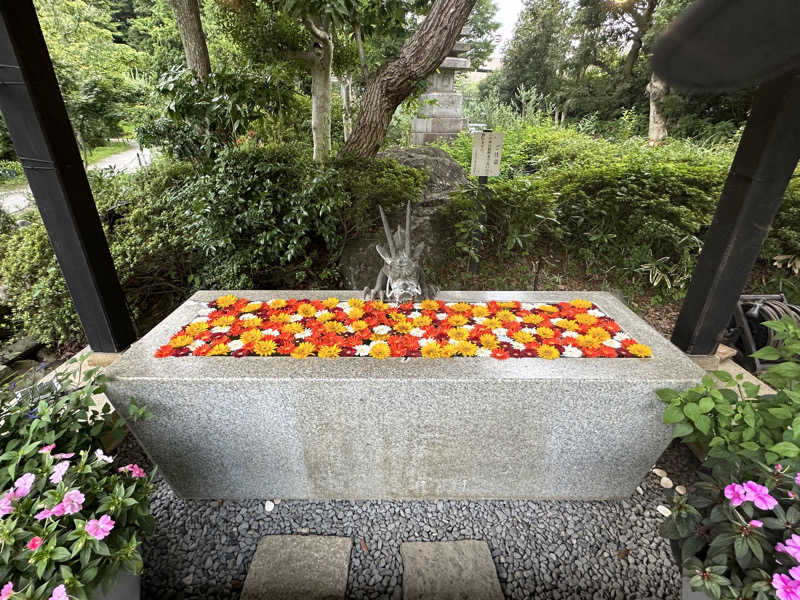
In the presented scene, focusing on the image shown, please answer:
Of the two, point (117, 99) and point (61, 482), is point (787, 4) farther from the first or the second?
point (117, 99)

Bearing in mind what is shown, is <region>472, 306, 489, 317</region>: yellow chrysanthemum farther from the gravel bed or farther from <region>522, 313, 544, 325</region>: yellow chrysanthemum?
the gravel bed

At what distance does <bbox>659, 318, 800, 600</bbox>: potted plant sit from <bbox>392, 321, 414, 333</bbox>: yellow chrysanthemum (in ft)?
3.92

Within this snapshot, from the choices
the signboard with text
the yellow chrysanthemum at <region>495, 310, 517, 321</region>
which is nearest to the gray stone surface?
the yellow chrysanthemum at <region>495, 310, 517, 321</region>

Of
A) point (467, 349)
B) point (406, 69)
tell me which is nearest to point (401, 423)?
point (467, 349)

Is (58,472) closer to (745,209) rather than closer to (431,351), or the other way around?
(431,351)

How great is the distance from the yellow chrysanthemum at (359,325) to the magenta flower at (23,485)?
4.36 ft

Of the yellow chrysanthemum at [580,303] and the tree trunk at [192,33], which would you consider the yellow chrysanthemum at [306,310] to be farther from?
the tree trunk at [192,33]

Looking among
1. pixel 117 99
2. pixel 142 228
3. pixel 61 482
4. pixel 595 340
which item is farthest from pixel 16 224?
pixel 595 340

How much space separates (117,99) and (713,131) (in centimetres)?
1121

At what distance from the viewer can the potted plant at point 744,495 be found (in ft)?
3.75

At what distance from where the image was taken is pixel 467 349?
182 centimetres

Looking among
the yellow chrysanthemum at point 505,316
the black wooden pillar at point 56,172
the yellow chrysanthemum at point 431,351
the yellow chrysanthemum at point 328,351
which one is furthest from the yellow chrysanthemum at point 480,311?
the black wooden pillar at point 56,172

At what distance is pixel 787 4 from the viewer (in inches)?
18.8

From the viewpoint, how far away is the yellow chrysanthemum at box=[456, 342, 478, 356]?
70.9 inches
